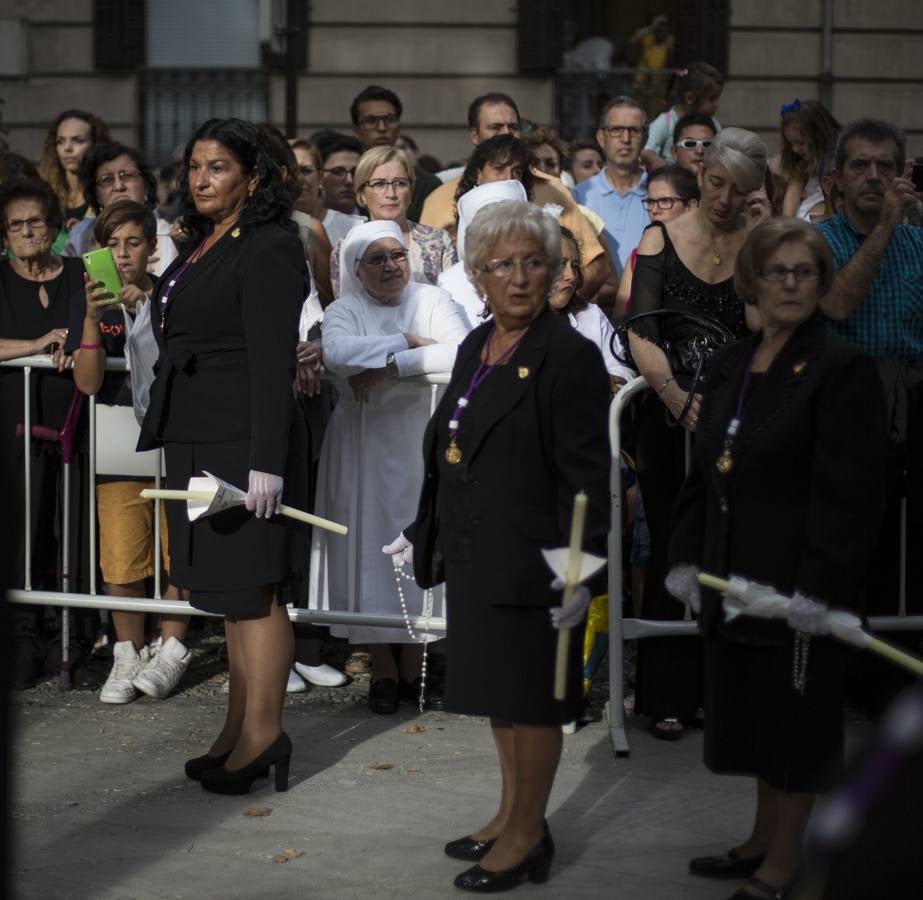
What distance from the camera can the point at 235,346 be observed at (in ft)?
17.7

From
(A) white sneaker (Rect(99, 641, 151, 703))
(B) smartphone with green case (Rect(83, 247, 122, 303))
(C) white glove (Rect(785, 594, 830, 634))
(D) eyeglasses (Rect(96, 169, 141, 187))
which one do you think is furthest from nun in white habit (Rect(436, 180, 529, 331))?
(C) white glove (Rect(785, 594, 830, 634))

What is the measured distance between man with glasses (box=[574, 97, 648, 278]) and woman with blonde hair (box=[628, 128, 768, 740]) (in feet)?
8.62

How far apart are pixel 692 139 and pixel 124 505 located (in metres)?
3.66

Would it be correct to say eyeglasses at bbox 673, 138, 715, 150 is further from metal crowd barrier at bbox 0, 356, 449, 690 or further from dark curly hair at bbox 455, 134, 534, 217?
metal crowd barrier at bbox 0, 356, 449, 690

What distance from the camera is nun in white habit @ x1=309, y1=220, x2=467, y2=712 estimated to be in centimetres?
667

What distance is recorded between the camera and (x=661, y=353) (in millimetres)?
6172

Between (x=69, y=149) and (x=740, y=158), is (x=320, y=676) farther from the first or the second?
(x=69, y=149)

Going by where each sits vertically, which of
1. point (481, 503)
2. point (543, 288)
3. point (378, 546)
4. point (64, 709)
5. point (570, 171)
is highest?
point (570, 171)

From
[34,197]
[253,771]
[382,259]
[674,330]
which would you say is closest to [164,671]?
[253,771]

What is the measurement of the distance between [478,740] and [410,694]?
0.62 m

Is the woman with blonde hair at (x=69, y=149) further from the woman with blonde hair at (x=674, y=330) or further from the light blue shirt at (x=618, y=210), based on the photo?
the woman with blonde hair at (x=674, y=330)

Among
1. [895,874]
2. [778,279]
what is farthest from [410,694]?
[895,874]

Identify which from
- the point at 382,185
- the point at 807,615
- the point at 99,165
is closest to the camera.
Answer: the point at 807,615

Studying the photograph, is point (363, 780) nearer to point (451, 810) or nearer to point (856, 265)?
point (451, 810)
